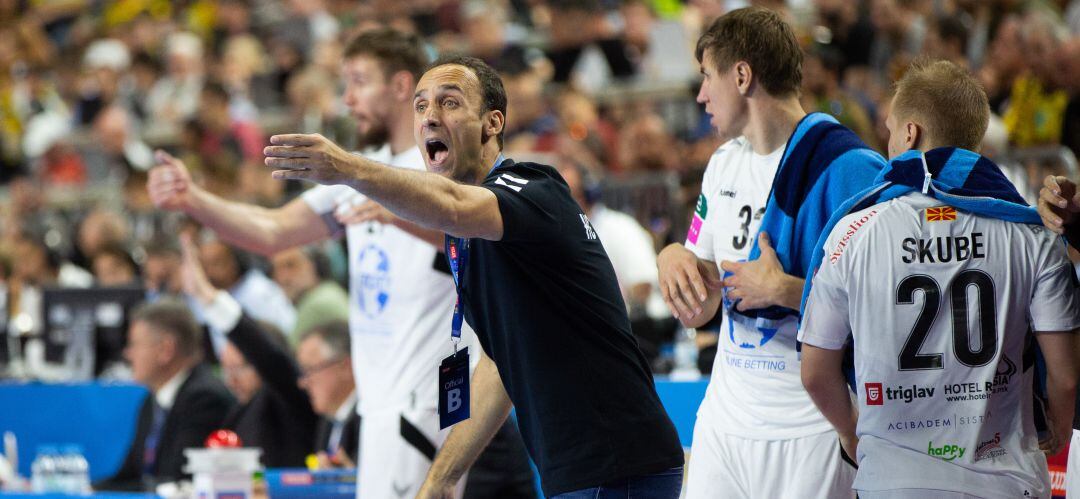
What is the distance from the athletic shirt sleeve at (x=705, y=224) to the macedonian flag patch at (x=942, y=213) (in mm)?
909

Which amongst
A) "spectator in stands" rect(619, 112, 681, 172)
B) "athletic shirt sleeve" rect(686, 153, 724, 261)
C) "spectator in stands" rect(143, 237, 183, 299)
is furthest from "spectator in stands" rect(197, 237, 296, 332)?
"athletic shirt sleeve" rect(686, 153, 724, 261)

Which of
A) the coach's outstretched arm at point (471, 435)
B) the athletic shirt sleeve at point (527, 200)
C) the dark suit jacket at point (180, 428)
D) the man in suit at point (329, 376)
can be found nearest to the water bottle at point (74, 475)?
the dark suit jacket at point (180, 428)

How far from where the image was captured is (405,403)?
5102 mm

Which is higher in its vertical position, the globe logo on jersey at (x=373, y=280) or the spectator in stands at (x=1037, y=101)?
the spectator in stands at (x=1037, y=101)

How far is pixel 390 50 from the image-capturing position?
5414 mm

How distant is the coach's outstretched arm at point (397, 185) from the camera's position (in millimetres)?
2963

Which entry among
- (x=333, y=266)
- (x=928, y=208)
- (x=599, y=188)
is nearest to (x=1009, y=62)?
(x=599, y=188)

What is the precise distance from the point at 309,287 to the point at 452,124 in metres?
5.97

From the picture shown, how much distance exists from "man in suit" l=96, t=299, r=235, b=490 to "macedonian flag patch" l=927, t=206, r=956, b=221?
5.03 m

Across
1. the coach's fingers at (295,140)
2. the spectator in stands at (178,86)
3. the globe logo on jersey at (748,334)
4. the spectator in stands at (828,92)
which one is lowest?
the globe logo on jersey at (748,334)

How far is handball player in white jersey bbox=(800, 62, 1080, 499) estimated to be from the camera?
3.46 metres

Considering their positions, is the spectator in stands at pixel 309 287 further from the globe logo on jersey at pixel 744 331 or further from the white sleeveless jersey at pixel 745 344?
the globe logo on jersey at pixel 744 331

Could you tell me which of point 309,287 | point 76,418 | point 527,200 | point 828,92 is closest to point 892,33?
point 828,92

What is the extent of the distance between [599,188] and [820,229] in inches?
242
